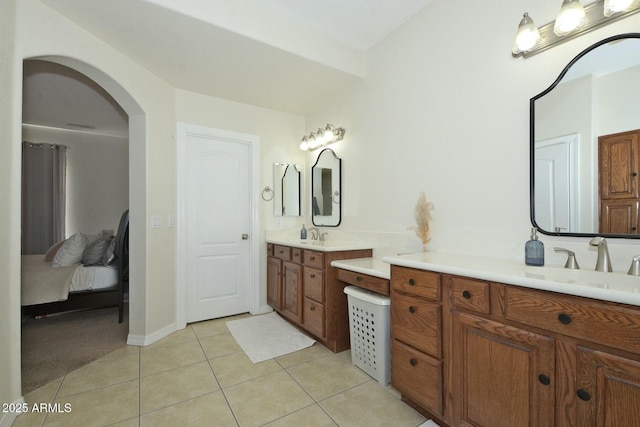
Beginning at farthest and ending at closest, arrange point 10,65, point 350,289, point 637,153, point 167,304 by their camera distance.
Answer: point 167,304
point 350,289
point 10,65
point 637,153

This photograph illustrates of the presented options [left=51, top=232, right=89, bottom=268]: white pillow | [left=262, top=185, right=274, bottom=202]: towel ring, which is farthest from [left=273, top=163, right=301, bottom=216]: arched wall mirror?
[left=51, top=232, right=89, bottom=268]: white pillow

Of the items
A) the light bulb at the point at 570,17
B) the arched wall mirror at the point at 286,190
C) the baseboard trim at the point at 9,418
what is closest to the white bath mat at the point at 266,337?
the arched wall mirror at the point at 286,190

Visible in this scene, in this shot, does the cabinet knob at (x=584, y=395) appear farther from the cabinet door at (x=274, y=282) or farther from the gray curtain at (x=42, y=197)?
the gray curtain at (x=42, y=197)

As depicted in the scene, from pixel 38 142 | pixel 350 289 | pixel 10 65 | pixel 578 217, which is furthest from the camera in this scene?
pixel 38 142

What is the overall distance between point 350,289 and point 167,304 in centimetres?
190

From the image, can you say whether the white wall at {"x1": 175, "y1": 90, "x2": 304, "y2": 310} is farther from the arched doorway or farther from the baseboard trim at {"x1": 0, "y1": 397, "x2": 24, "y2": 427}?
the baseboard trim at {"x1": 0, "y1": 397, "x2": 24, "y2": 427}

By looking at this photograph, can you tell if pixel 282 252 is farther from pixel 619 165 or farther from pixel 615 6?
pixel 615 6

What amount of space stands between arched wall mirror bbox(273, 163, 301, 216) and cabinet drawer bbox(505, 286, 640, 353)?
2.67 metres

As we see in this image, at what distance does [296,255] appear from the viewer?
9.13ft

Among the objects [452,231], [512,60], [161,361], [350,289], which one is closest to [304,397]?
[350,289]

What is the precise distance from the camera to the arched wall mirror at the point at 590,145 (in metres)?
1.27

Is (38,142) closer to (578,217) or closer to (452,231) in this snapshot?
(452,231)

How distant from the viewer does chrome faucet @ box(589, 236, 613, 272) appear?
1.27 m

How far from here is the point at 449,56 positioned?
→ 2041 mm
